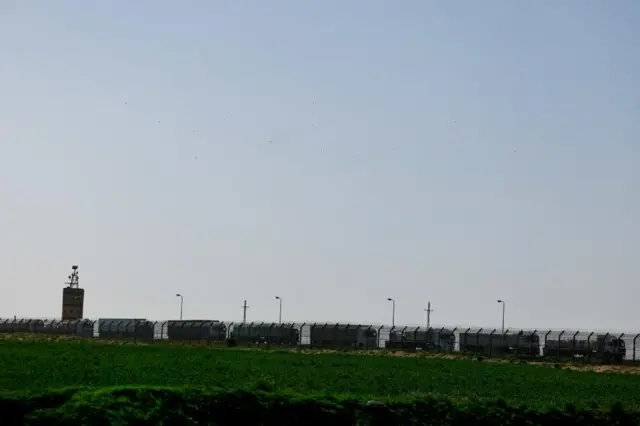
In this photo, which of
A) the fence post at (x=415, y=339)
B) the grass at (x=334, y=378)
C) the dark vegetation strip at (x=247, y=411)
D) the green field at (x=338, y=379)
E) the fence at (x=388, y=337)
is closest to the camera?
the dark vegetation strip at (x=247, y=411)

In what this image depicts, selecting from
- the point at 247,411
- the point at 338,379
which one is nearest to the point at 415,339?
the point at 338,379

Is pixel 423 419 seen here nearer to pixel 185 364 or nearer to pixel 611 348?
pixel 185 364

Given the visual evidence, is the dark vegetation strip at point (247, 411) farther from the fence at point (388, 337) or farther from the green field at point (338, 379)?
the fence at point (388, 337)

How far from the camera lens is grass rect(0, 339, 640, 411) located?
31981 millimetres

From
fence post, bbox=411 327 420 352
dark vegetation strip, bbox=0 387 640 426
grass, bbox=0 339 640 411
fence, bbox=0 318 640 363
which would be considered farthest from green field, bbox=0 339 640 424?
fence post, bbox=411 327 420 352

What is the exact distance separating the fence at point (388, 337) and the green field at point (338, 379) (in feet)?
87.4

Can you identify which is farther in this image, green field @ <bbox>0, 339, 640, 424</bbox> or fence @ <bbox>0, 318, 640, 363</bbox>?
fence @ <bbox>0, 318, 640, 363</bbox>

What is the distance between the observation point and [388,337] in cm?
9250

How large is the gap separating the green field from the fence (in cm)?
2664

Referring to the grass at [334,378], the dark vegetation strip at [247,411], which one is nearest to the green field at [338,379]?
the grass at [334,378]

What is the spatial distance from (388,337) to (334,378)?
174ft

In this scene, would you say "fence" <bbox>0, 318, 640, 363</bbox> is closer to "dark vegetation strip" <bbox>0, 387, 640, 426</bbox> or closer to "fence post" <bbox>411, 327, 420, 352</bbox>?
"fence post" <bbox>411, 327, 420, 352</bbox>

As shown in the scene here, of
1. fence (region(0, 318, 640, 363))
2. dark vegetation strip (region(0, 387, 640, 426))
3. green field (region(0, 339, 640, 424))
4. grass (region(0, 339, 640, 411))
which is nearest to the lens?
dark vegetation strip (region(0, 387, 640, 426))

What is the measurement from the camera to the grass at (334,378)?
31981 mm
